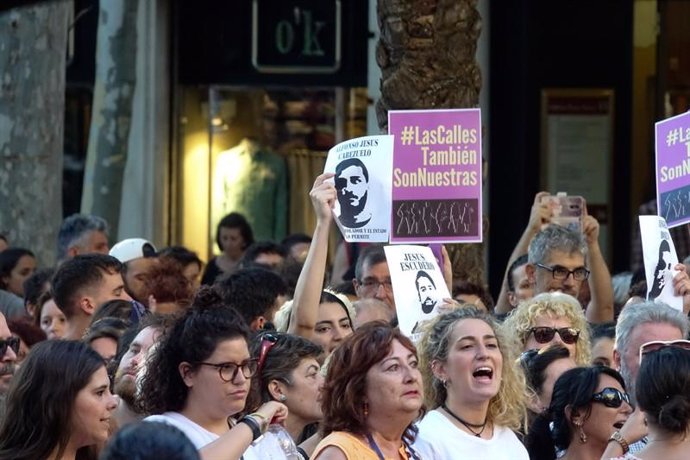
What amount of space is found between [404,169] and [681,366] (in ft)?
11.3

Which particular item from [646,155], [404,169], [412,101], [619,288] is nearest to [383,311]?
[404,169]

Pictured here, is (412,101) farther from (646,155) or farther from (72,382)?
(646,155)

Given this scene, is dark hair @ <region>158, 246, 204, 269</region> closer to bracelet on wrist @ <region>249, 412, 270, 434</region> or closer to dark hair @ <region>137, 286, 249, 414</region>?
dark hair @ <region>137, 286, 249, 414</region>

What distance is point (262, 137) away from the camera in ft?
62.6

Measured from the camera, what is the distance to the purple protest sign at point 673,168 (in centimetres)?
1027

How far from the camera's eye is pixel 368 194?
385 inches

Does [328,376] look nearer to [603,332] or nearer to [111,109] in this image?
[603,332]

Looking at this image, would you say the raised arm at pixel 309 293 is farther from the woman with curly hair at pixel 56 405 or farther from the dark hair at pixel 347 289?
the dark hair at pixel 347 289

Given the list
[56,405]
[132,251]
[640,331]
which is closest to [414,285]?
[640,331]

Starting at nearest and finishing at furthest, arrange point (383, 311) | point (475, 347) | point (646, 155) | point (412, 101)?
point (475, 347), point (383, 311), point (412, 101), point (646, 155)

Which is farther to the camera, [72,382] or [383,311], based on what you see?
[383,311]

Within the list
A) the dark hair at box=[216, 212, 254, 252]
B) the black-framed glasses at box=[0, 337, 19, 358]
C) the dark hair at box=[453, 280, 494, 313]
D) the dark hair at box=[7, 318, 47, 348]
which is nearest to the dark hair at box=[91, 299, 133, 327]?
the dark hair at box=[7, 318, 47, 348]

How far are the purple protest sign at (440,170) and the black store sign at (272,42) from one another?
869cm

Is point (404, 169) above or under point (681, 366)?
above
